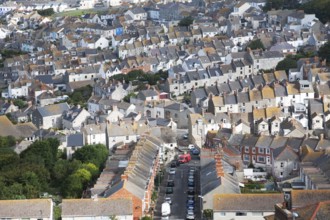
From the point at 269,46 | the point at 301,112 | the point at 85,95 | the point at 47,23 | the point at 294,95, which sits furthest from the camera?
the point at 47,23

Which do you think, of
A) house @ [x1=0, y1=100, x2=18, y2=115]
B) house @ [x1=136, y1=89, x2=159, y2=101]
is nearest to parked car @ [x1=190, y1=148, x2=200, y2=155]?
house @ [x1=136, y1=89, x2=159, y2=101]

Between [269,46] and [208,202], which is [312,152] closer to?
[208,202]

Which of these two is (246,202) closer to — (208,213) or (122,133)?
(208,213)

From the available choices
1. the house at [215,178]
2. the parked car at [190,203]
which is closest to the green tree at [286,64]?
the house at [215,178]

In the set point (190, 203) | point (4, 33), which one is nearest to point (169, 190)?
point (190, 203)

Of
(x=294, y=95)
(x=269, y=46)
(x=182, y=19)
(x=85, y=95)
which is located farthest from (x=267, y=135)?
(x=182, y=19)

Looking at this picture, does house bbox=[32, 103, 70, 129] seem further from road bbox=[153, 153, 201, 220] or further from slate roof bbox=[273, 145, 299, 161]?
slate roof bbox=[273, 145, 299, 161]
